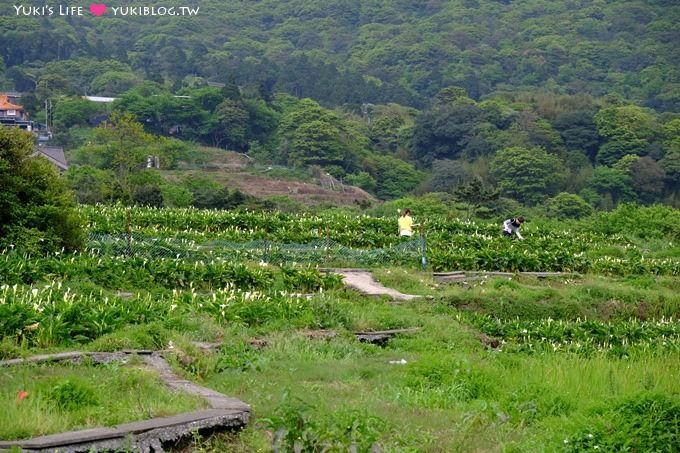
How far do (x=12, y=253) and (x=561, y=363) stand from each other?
8.47 metres

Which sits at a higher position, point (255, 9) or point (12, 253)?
point (255, 9)

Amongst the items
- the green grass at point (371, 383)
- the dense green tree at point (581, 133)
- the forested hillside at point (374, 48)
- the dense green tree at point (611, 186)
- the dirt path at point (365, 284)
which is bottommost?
the dense green tree at point (611, 186)

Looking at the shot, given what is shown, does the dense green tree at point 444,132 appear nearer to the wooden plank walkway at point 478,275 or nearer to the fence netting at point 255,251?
the wooden plank walkway at point 478,275

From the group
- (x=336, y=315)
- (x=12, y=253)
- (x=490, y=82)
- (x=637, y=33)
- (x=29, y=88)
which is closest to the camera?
(x=336, y=315)

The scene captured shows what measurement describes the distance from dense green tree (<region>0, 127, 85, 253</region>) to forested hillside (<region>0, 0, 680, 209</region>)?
2050 cm

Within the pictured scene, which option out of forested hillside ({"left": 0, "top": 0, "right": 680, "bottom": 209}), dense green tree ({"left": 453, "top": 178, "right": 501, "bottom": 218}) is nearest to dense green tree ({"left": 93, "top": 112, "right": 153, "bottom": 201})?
forested hillside ({"left": 0, "top": 0, "right": 680, "bottom": 209})

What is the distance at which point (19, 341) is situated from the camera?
10781 millimetres

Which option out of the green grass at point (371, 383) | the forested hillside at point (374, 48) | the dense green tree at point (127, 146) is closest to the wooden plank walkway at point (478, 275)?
the green grass at point (371, 383)

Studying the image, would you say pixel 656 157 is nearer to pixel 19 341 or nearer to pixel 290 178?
pixel 290 178

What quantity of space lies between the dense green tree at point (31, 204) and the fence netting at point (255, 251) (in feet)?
2.59

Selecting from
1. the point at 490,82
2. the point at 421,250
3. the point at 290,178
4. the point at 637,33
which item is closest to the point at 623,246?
the point at 421,250

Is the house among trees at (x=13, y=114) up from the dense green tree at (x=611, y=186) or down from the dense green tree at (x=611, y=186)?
up

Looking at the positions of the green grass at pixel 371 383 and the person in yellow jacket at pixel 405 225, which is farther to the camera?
the person in yellow jacket at pixel 405 225

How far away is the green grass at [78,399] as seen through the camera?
768 cm
